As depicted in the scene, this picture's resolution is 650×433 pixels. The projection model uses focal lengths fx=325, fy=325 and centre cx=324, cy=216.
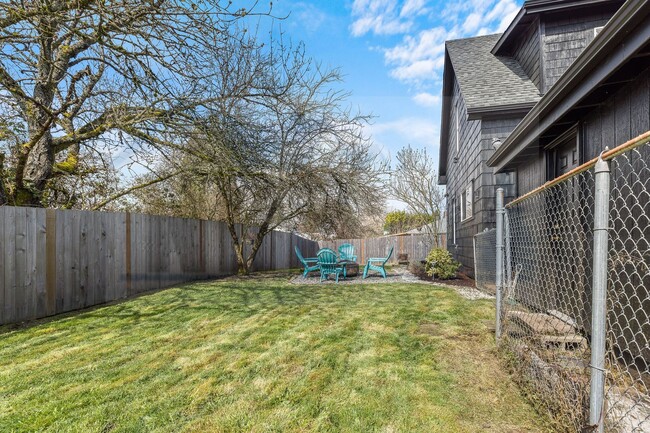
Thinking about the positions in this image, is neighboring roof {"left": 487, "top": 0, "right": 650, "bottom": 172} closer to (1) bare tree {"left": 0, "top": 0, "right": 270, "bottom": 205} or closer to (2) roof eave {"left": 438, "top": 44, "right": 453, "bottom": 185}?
(1) bare tree {"left": 0, "top": 0, "right": 270, "bottom": 205}

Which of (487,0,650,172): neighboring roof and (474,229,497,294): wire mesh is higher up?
(487,0,650,172): neighboring roof

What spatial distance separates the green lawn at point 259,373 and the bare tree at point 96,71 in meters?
2.77

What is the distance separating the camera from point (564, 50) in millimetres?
6648

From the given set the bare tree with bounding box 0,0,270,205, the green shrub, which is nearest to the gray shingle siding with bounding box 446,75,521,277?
the green shrub

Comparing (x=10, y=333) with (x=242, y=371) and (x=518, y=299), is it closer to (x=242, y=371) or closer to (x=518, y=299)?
(x=242, y=371)

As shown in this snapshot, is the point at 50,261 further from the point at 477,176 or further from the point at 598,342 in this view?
the point at 477,176

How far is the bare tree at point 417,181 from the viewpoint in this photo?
45.9 ft

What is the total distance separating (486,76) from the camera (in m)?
8.15

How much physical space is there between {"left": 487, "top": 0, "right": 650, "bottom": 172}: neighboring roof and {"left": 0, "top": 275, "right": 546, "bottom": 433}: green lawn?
250 centimetres

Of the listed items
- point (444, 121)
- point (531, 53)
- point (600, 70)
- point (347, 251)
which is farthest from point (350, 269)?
point (600, 70)

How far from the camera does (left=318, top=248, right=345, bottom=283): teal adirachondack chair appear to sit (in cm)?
874

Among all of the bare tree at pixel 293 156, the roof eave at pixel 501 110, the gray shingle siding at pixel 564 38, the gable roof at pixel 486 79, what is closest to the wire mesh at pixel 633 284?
the roof eave at pixel 501 110

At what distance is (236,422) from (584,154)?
4.13 meters

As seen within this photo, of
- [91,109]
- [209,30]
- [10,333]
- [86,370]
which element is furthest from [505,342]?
[91,109]
